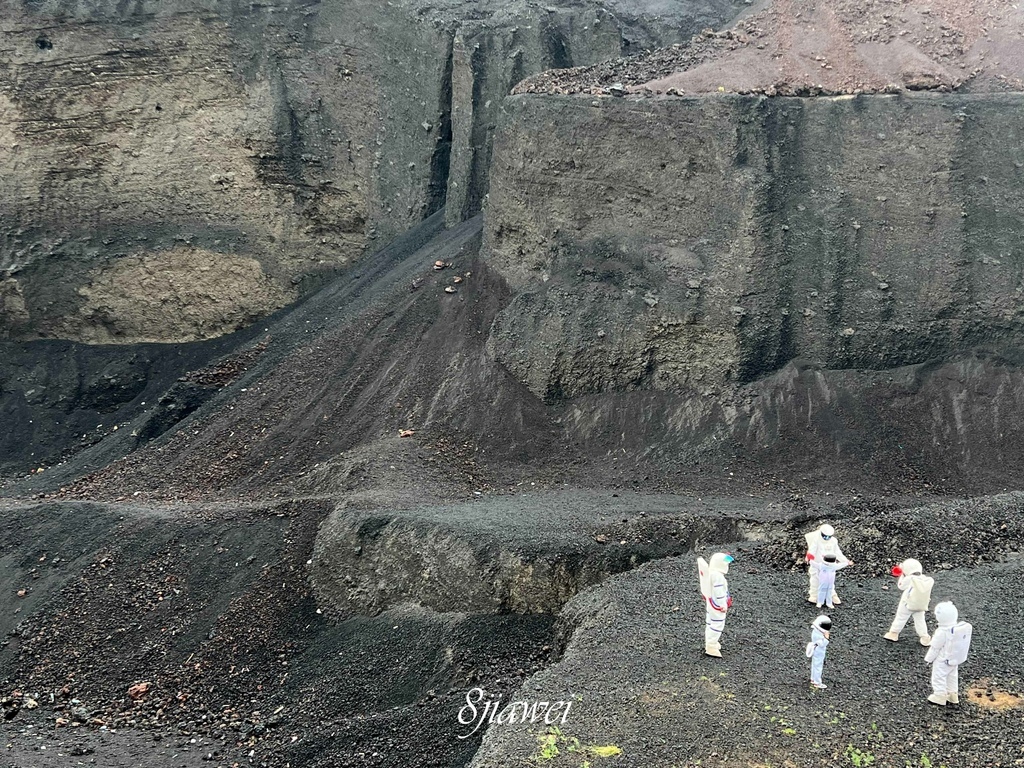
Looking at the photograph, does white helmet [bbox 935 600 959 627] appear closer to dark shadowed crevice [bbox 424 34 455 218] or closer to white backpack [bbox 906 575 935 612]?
white backpack [bbox 906 575 935 612]

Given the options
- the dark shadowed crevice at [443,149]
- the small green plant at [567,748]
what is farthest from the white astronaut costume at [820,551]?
the dark shadowed crevice at [443,149]

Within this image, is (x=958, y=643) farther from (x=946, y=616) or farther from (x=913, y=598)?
(x=913, y=598)

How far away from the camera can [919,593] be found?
47.6 feet

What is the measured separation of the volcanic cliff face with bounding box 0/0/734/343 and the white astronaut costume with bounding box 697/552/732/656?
2253cm

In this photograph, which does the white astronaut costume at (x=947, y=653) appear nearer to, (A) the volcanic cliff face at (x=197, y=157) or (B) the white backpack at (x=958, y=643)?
(B) the white backpack at (x=958, y=643)

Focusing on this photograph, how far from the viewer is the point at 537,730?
13.6 m

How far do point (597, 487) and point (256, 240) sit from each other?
57.8ft

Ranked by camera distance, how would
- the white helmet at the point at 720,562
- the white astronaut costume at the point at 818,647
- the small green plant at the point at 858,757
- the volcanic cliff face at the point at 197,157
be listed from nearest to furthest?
the small green plant at the point at 858,757 → the white astronaut costume at the point at 818,647 → the white helmet at the point at 720,562 → the volcanic cliff face at the point at 197,157

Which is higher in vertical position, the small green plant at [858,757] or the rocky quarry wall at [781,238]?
the rocky quarry wall at [781,238]

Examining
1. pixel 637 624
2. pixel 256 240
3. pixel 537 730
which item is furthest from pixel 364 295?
pixel 537 730

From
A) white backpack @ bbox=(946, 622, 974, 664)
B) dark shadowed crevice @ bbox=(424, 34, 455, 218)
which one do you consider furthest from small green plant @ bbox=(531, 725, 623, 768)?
dark shadowed crevice @ bbox=(424, 34, 455, 218)

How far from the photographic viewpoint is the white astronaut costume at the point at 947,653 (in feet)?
42.9

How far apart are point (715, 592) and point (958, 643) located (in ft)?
9.35

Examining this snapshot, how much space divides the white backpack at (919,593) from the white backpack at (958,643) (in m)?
1.28
